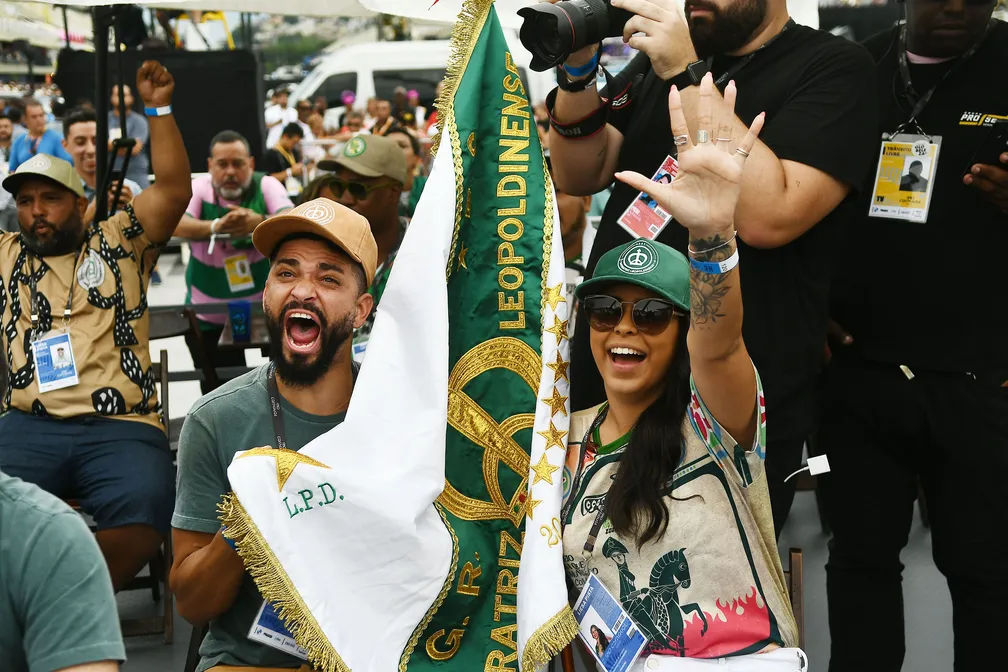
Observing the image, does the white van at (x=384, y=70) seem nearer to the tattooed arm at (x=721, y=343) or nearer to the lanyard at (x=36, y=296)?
the lanyard at (x=36, y=296)

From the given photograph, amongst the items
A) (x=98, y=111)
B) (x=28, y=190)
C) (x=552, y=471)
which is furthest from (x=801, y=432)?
(x=98, y=111)

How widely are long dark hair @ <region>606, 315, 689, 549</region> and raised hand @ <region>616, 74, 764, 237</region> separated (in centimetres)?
45

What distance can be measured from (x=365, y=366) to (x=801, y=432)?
1.02 m

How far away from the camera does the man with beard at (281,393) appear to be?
249 centimetres

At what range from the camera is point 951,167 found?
2.99 metres

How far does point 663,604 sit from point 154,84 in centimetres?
292

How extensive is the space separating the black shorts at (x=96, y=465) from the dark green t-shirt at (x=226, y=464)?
5.29ft

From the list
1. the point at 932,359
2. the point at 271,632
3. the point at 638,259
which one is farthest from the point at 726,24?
the point at 271,632

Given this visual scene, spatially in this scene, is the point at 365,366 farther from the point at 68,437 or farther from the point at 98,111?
the point at 98,111

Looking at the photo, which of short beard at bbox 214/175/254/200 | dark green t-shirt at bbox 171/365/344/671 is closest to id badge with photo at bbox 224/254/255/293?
short beard at bbox 214/175/254/200

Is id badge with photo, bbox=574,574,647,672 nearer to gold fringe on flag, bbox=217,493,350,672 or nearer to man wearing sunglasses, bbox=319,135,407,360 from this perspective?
gold fringe on flag, bbox=217,493,350,672

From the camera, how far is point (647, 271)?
2.44 m

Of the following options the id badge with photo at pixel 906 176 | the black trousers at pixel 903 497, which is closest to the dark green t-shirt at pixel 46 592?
the black trousers at pixel 903 497

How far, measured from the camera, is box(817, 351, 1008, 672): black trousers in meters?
2.94
